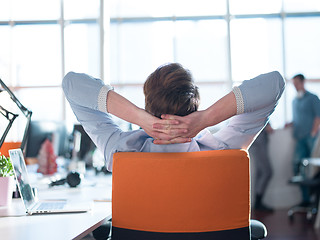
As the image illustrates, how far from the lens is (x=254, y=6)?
7309mm

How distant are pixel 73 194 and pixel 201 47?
578 cm

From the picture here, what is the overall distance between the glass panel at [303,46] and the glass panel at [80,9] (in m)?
3.54

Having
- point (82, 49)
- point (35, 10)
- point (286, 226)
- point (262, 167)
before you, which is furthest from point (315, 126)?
point (35, 10)

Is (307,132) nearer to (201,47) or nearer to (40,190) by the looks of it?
(201,47)

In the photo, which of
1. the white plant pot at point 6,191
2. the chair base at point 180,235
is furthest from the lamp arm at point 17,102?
the chair base at point 180,235

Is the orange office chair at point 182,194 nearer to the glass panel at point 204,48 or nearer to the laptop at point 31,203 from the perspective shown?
the laptop at point 31,203

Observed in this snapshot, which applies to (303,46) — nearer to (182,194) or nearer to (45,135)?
(45,135)

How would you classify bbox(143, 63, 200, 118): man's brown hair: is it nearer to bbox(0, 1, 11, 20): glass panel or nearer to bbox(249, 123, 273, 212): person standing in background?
bbox(249, 123, 273, 212): person standing in background

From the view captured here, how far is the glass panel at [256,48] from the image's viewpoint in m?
7.20

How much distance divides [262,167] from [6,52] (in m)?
5.06

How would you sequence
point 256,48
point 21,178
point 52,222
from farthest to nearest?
1. point 256,48
2. point 21,178
3. point 52,222

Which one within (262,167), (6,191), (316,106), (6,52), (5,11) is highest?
(5,11)

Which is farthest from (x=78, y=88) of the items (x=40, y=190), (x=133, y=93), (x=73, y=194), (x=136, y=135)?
(x=133, y=93)

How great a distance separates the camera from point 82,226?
121 centimetres
